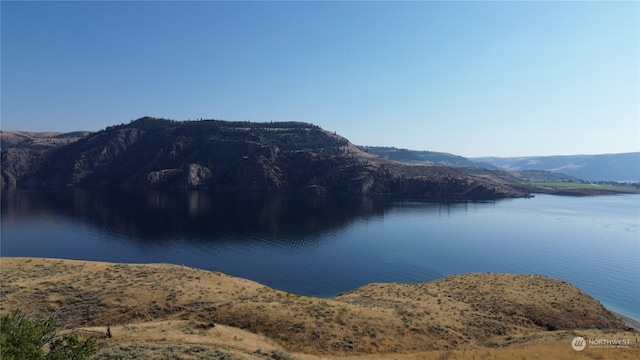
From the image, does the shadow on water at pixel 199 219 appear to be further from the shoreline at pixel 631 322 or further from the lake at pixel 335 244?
the shoreline at pixel 631 322

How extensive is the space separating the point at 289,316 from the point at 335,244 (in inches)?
Answer: 3010

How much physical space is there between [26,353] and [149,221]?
475 feet

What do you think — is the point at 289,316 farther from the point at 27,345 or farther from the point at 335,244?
the point at 335,244

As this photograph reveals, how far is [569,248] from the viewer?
396ft

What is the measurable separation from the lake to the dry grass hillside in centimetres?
2342

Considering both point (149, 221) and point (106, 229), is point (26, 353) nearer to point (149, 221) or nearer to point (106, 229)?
point (106, 229)

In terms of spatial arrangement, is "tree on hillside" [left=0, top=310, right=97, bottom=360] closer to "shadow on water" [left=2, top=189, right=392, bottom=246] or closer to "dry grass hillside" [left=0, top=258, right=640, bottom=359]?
"dry grass hillside" [left=0, top=258, right=640, bottom=359]

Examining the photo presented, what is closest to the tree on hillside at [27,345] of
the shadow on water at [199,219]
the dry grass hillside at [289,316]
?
the dry grass hillside at [289,316]

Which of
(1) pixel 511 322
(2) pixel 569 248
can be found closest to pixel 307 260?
(1) pixel 511 322

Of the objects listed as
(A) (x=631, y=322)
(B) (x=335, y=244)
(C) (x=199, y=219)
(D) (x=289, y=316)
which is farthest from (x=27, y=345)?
(C) (x=199, y=219)

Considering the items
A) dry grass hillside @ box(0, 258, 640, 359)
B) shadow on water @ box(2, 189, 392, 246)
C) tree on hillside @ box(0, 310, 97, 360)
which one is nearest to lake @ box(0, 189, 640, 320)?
shadow on water @ box(2, 189, 392, 246)

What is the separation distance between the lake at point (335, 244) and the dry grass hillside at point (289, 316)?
76.8ft

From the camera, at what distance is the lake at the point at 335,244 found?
89625 millimetres

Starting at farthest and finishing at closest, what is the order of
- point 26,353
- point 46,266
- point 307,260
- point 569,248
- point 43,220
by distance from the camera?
point 43,220
point 569,248
point 307,260
point 46,266
point 26,353
